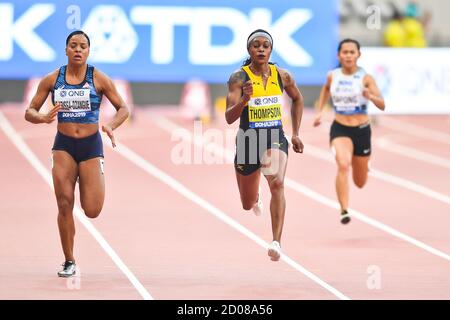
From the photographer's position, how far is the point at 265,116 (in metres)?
11.1

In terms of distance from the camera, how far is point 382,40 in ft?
89.4

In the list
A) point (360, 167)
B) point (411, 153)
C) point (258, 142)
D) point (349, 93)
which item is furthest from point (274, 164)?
point (411, 153)

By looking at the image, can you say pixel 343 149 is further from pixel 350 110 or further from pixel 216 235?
pixel 216 235

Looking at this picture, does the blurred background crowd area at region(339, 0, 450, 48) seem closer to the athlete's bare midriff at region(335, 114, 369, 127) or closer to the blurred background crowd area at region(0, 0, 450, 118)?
the blurred background crowd area at region(0, 0, 450, 118)

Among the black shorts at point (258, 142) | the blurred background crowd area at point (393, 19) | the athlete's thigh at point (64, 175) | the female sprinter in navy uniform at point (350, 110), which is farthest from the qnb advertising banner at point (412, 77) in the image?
the athlete's thigh at point (64, 175)

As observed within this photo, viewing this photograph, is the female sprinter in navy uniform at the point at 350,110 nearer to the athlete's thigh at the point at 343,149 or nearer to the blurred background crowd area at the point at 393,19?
the athlete's thigh at the point at 343,149

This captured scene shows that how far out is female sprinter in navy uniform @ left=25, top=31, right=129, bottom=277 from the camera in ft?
34.3

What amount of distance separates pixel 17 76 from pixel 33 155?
9.49ft

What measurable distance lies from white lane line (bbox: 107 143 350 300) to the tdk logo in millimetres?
2169

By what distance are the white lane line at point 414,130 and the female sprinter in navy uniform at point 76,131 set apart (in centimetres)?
1312

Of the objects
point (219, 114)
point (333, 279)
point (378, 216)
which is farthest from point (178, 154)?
point (333, 279)

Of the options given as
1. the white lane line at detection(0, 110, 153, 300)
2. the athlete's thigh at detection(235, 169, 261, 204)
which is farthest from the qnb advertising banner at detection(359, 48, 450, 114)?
the athlete's thigh at detection(235, 169, 261, 204)

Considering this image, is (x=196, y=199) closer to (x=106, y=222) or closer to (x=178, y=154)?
(x=106, y=222)

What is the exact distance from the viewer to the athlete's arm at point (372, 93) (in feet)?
43.4
